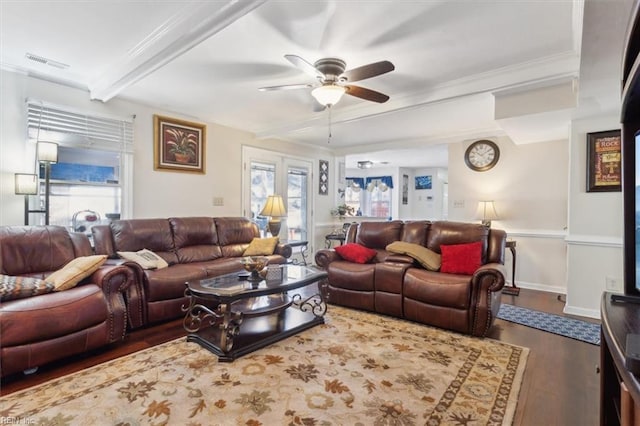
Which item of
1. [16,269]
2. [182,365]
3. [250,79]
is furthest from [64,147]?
[182,365]

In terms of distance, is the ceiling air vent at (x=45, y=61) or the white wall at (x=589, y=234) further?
the white wall at (x=589, y=234)

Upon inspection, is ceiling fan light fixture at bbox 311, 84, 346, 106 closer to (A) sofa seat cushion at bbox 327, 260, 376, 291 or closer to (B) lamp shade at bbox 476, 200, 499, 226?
(A) sofa seat cushion at bbox 327, 260, 376, 291

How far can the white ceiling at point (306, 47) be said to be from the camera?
2145 mm

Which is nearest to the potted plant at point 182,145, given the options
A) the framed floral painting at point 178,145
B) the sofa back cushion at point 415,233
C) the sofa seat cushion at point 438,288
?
the framed floral painting at point 178,145

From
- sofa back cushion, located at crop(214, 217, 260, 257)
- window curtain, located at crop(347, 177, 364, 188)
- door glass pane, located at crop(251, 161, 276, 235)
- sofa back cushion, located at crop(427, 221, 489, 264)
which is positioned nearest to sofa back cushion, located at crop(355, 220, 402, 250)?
sofa back cushion, located at crop(427, 221, 489, 264)

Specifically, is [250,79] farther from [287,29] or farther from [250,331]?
[250,331]

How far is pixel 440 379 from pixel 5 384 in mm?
2742

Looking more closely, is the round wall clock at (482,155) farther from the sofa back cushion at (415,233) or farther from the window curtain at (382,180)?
the window curtain at (382,180)

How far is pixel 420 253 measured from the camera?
361cm

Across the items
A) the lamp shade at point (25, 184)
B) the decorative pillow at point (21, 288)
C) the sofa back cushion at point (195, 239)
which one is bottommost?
the decorative pillow at point (21, 288)

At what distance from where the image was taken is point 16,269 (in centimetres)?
267

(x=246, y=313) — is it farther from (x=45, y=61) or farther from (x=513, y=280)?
(x=513, y=280)

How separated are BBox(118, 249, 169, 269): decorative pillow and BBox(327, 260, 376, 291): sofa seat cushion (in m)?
1.82

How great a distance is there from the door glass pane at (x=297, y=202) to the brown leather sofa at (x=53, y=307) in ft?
11.3
